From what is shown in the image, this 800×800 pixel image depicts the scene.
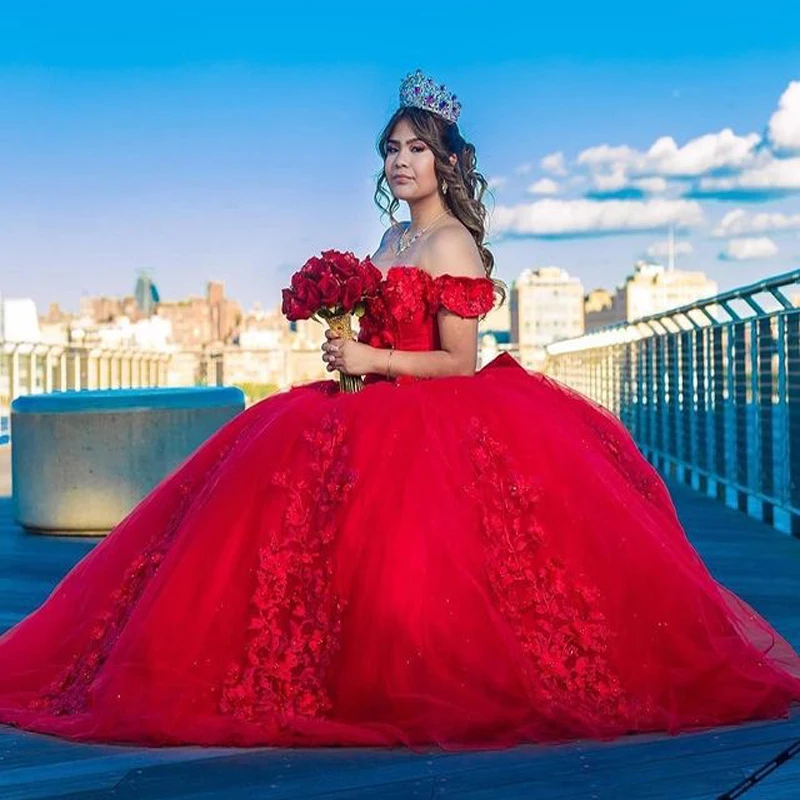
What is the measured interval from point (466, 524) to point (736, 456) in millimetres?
7414

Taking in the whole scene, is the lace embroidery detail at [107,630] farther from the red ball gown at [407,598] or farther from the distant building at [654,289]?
the distant building at [654,289]

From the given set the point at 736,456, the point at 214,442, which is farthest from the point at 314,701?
the point at 736,456

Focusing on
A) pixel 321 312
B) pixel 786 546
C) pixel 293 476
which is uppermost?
pixel 321 312

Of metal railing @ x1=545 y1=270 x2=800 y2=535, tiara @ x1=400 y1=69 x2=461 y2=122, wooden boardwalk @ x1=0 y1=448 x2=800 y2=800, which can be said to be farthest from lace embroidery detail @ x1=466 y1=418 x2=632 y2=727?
metal railing @ x1=545 y1=270 x2=800 y2=535

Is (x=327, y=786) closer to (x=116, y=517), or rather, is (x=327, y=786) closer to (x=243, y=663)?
(x=243, y=663)

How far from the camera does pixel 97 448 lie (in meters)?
8.88

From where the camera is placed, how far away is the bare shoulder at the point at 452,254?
14.6 feet

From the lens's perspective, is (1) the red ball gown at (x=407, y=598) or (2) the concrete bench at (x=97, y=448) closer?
(1) the red ball gown at (x=407, y=598)

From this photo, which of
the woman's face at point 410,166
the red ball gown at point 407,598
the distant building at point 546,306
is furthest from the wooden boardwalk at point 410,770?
the distant building at point 546,306

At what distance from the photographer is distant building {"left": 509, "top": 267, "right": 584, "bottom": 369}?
7077 inches

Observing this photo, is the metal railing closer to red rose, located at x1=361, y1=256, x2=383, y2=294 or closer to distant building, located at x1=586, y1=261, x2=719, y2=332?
red rose, located at x1=361, y1=256, x2=383, y2=294

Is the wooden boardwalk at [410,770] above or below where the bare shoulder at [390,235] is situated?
below

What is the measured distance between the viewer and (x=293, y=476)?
4.16 meters

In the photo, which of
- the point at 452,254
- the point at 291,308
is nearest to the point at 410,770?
the point at 291,308
